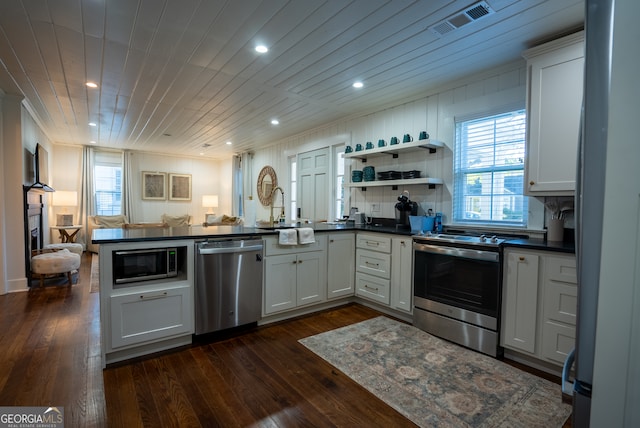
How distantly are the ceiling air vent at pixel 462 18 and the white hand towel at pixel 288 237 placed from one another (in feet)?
7.08

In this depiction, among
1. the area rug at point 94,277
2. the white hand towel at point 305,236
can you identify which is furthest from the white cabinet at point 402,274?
the area rug at point 94,277

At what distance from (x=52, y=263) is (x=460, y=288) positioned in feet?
17.1

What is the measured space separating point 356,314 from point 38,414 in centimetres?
269

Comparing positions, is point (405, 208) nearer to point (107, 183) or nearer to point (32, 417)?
point (32, 417)

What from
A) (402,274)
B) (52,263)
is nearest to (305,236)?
(402,274)

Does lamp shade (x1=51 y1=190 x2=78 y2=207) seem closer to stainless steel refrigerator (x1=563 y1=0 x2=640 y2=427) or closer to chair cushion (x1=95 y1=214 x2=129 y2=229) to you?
chair cushion (x1=95 y1=214 x2=129 y2=229)

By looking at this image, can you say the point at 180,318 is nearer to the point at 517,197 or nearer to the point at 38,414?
the point at 38,414

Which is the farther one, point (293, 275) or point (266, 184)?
point (266, 184)

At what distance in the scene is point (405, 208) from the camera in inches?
150

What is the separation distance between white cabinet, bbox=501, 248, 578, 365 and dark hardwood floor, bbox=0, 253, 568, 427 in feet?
4.23

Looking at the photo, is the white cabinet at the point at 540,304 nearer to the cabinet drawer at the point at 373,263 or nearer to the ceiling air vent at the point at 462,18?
the cabinet drawer at the point at 373,263

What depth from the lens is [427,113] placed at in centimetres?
375

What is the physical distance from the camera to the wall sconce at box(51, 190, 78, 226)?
22.2 feet

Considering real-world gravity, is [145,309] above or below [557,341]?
above
